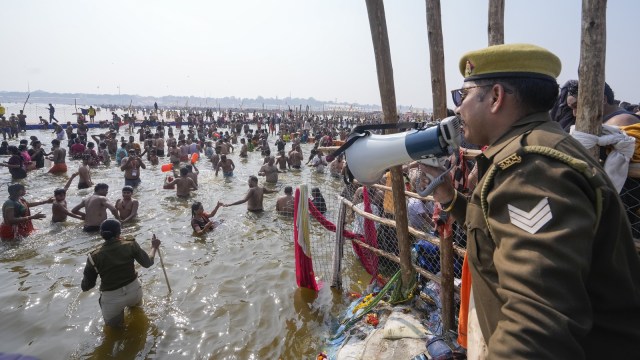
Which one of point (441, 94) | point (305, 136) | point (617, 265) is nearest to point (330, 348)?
point (441, 94)

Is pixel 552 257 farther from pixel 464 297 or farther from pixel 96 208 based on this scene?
pixel 96 208

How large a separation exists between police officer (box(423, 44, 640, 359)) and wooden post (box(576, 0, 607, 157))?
4.55ft

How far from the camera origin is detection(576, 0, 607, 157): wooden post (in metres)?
2.40

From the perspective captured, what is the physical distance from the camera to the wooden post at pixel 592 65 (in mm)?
2404

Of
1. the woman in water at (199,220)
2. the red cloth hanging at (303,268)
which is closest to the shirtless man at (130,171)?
the woman in water at (199,220)

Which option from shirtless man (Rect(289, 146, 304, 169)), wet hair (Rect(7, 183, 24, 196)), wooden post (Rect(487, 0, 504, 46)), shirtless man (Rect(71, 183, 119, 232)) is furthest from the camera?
shirtless man (Rect(289, 146, 304, 169))

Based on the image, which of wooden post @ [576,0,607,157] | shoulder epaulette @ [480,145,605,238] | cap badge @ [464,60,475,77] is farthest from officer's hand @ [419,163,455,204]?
wooden post @ [576,0,607,157]

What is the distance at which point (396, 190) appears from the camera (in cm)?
355

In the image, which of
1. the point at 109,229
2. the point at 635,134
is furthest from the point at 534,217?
the point at 109,229

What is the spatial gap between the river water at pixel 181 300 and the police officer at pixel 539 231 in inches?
144

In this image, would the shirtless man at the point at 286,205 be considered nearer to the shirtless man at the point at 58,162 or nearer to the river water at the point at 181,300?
the river water at the point at 181,300

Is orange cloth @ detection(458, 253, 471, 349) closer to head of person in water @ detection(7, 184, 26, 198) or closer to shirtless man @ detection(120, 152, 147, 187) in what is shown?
head of person in water @ detection(7, 184, 26, 198)

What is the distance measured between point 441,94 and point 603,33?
1108 mm

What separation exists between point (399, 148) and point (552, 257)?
3.25 ft
